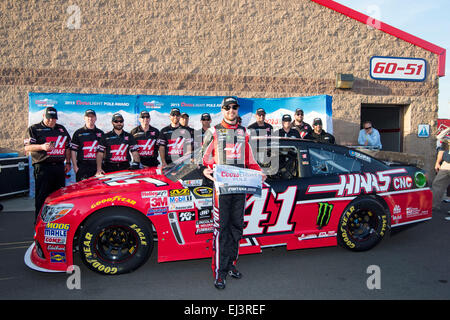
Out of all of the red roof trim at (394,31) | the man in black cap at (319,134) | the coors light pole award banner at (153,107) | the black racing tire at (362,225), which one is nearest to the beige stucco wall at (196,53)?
the red roof trim at (394,31)

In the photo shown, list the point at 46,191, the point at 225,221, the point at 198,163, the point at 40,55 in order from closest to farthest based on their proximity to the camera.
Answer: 1. the point at 225,221
2. the point at 198,163
3. the point at 46,191
4. the point at 40,55

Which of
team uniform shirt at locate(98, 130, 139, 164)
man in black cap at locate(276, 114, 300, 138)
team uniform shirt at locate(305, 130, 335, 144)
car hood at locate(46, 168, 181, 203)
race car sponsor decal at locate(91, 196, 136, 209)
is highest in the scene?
man in black cap at locate(276, 114, 300, 138)

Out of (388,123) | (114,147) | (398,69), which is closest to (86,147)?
(114,147)

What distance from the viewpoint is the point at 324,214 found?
375 cm

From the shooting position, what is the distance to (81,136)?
5.28 metres

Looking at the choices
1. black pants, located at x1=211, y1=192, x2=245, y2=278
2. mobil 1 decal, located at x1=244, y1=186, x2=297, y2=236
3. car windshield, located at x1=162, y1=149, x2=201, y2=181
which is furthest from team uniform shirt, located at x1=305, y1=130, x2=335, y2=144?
black pants, located at x1=211, y1=192, x2=245, y2=278

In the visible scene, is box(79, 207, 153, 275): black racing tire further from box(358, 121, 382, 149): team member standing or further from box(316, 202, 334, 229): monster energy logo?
box(358, 121, 382, 149): team member standing

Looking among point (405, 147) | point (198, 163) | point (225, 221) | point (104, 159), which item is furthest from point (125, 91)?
point (405, 147)

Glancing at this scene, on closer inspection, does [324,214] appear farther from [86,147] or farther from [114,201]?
[86,147]

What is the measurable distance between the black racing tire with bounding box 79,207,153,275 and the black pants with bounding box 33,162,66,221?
246cm

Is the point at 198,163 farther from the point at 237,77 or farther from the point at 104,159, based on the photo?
the point at 237,77

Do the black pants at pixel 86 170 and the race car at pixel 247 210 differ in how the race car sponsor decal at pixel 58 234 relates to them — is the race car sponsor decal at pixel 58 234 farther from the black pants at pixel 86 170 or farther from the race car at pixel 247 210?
the black pants at pixel 86 170

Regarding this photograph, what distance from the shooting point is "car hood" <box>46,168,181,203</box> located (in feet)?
10.8
